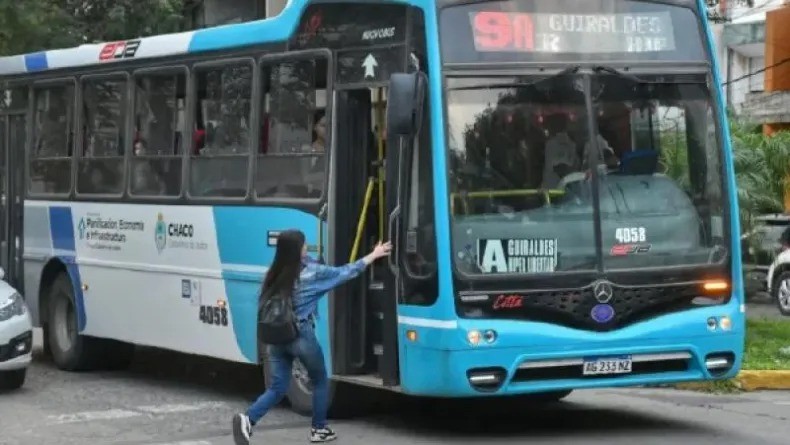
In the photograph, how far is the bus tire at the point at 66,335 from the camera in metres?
15.3

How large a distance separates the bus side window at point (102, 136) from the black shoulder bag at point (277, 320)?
4.57 meters

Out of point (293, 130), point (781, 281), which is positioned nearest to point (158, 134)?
point (293, 130)

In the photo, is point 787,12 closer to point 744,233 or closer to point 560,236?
point 744,233

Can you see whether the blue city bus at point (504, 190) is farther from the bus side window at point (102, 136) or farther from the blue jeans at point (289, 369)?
the bus side window at point (102, 136)

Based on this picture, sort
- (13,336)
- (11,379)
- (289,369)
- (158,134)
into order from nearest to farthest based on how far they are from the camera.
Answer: (289,369) → (13,336) → (158,134) → (11,379)

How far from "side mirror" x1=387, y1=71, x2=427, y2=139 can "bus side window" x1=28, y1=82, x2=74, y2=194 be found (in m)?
6.22

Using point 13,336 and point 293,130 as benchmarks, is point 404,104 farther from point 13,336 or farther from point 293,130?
point 13,336

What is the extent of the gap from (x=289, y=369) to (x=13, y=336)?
3925 mm

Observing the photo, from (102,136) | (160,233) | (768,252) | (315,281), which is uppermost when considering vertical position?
(102,136)

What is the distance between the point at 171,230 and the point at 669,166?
192 inches

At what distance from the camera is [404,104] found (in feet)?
32.4

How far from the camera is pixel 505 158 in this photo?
10.1m

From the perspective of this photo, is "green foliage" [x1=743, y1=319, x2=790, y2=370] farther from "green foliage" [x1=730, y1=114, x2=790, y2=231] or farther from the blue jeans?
the blue jeans

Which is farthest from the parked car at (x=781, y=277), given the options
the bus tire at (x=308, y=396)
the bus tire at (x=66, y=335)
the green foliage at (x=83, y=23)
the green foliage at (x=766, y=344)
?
the bus tire at (x=308, y=396)
